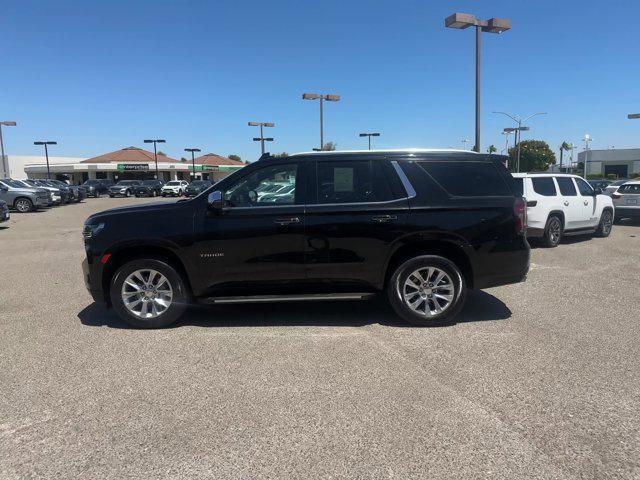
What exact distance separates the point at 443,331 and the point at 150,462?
11.0ft

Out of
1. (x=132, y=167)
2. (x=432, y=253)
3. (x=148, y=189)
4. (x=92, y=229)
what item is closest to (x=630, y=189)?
(x=432, y=253)

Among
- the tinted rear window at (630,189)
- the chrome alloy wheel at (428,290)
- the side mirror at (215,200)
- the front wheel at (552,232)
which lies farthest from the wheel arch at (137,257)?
the tinted rear window at (630,189)

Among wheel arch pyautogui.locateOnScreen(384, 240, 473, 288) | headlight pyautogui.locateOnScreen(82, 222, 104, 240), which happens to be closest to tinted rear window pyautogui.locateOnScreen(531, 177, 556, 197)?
wheel arch pyautogui.locateOnScreen(384, 240, 473, 288)

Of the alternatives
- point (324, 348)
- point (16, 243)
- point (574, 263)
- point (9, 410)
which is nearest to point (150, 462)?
point (9, 410)

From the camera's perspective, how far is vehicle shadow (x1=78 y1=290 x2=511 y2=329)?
18.4 ft

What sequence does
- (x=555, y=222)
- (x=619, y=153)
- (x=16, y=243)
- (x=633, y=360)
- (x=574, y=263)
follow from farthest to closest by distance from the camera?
(x=619, y=153)
(x=16, y=243)
(x=555, y=222)
(x=574, y=263)
(x=633, y=360)

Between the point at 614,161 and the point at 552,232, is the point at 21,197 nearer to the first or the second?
the point at 552,232

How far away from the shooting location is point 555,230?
444 inches

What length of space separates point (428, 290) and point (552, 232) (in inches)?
284

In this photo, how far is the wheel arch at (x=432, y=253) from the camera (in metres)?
5.42

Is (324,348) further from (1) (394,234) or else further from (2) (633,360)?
(2) (633,360)

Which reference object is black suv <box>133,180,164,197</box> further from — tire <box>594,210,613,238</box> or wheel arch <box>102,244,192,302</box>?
wheel arch <box>102,244,192,302</box>

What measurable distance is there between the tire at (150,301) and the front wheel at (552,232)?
8.81 metres

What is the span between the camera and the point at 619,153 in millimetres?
95438
